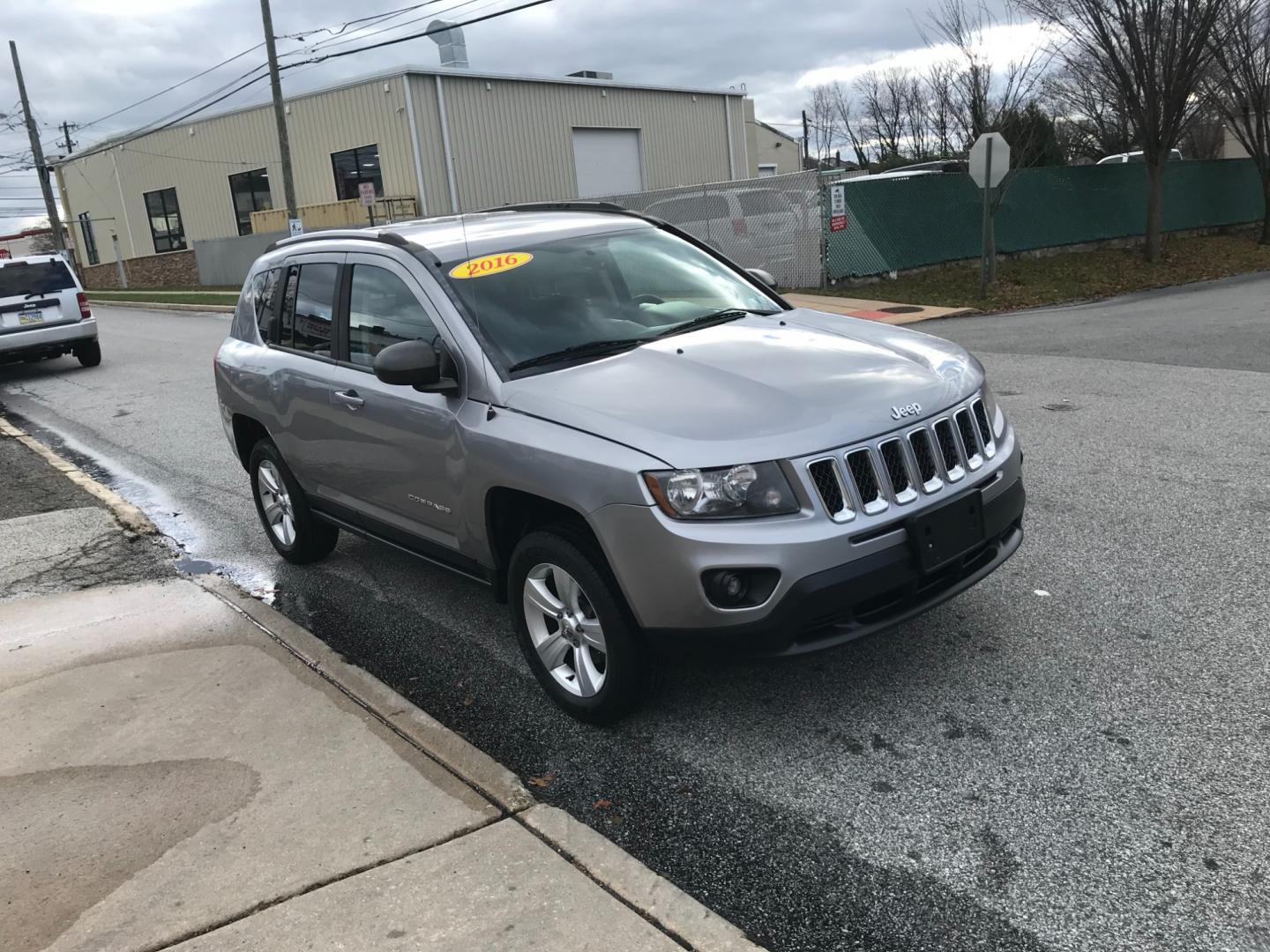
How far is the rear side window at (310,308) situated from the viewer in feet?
16.7

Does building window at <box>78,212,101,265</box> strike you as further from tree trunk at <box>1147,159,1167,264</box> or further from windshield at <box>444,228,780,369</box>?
windshield at <box>444,228,780,369</box>

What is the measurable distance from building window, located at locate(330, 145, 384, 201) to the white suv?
1801 cm

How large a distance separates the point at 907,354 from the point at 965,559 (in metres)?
0.85

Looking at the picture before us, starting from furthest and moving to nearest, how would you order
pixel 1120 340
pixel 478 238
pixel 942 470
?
1. pixel 1120 340
2. pixel 478 238
3. pixel 942 470

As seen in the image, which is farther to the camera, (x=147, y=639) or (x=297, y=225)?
(x=297, y=225)

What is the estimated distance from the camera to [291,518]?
5.91 meters

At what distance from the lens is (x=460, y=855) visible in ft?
10.2

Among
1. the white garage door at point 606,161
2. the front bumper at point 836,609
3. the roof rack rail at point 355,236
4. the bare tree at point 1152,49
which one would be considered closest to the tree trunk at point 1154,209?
the bare tree at point 1152,49

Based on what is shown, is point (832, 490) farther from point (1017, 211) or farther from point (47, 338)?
point (1017, 211)

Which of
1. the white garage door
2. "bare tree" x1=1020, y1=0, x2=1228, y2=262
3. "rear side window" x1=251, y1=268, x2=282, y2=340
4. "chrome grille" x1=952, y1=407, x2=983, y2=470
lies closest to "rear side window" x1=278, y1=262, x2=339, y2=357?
"rear side window" x1=251, y1=268, x2=282, y2=340

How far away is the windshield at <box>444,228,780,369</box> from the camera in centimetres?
421

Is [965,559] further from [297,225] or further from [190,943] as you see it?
[297,225]

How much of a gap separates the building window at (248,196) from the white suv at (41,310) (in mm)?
25475

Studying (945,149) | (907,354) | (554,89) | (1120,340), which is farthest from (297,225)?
(945,149)
